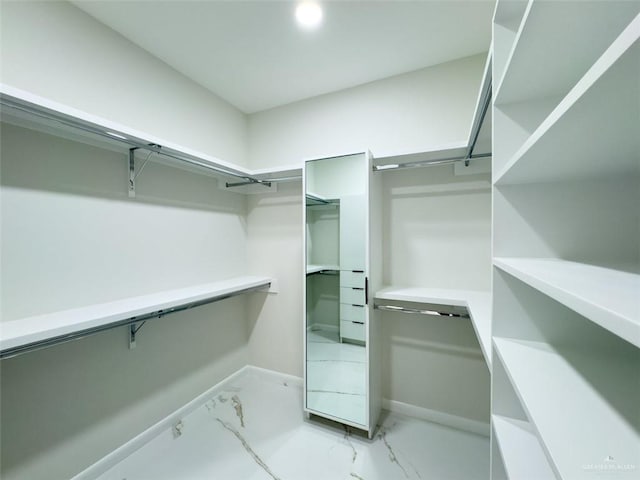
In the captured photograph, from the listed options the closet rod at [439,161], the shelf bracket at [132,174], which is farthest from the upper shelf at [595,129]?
the shelf bracket at [132,174]

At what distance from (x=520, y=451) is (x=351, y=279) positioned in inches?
51.2

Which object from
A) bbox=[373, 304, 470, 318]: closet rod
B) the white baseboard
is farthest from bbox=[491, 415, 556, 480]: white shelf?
the white baseboard

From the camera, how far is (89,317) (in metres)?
1.23

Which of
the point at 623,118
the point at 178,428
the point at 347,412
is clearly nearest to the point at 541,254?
the point at 623,118

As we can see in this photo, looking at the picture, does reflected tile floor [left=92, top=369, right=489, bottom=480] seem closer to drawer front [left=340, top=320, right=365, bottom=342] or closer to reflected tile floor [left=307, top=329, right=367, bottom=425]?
reflected tile floor [left=307, top=329, right=367, bottom=425]

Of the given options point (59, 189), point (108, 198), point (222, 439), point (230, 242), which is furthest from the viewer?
point (230, 242)

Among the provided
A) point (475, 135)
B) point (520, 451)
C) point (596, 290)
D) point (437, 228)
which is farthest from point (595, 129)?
point (437, 228)

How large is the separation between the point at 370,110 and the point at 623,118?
74.8 inches

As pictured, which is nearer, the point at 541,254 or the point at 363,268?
the point at 541,254

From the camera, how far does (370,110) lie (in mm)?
2150

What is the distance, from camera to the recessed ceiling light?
1.45m

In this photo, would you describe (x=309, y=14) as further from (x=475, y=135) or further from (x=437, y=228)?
(x=437, y=228)

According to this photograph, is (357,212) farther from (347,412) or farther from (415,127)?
(347,412)

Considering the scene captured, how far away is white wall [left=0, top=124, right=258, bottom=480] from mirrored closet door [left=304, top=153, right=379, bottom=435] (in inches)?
35.6
